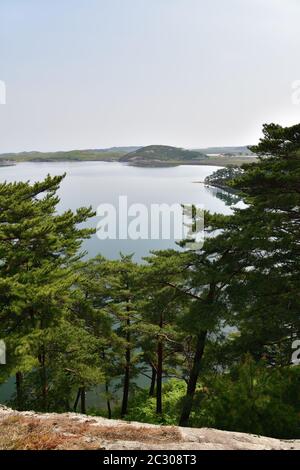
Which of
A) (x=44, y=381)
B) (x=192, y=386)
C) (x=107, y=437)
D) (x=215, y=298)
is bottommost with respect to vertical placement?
(x=192, y=386)

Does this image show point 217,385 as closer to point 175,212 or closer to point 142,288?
point 142,288

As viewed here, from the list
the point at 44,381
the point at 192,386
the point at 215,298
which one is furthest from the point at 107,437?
the point at 44,381

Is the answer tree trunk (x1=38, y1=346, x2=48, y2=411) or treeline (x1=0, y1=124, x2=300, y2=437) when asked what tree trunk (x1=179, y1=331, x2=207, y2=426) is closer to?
treeline (x1=0, y1=124, x2=300, y2=437)

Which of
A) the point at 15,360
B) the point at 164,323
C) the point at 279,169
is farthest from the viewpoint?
the point at 164,323

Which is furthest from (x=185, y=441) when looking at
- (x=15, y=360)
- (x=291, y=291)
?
(x=291, y=291)

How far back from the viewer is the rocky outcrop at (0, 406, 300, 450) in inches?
236

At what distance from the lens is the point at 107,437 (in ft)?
21.2

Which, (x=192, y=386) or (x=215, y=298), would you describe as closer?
(x=215, y=298)

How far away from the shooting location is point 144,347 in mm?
21922

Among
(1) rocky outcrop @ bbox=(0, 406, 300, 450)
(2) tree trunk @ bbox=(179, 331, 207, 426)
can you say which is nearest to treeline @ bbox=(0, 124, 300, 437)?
(2) tree trunk @ bbox=(179, 331, 207, 426)

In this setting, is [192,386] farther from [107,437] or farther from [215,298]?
[107,437]

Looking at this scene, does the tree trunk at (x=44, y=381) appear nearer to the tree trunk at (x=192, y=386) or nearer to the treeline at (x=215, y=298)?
the treeline at (x=215, y=298)

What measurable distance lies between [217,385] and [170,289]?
17.6 feet

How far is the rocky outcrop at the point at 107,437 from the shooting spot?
5996mm
